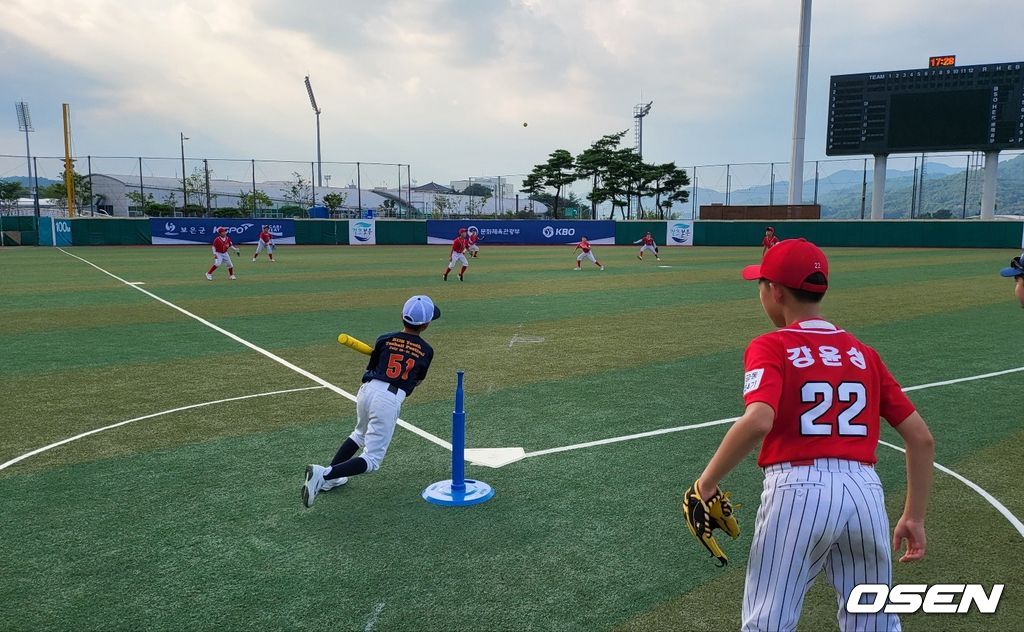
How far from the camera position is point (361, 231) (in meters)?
50.1

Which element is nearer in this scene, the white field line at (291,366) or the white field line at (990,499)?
the white field line at (990,499)

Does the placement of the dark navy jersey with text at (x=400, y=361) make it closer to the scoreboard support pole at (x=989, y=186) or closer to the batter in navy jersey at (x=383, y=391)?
the batter in navy jersey at (x=383, y=391)

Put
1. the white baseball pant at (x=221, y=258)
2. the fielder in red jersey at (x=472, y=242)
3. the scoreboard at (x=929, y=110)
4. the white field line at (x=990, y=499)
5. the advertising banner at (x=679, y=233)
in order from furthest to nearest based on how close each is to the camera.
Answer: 1. the advertising banner at (x=679, y=233)
2. the scoreboard at (x=929, y=110)
3. the fielder in red jersey at (x=472, y=242)
4. the white baseball pant at (x=221, y=258)
5. the white field line at (x=990, y=499)

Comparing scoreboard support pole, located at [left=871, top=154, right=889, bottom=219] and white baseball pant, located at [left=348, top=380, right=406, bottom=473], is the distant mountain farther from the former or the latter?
white baseball pant, located at [left=348, top=380, right=406, bottom=473]

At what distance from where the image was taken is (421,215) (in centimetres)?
6925

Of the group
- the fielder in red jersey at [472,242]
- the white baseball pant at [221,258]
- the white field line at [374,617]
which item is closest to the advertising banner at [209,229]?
the fielder in red jersey at [472,242]

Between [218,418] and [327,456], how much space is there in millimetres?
1967

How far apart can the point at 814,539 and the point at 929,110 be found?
51.4m

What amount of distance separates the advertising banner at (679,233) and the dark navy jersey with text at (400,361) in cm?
4772

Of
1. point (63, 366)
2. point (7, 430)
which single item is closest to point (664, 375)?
point (7, 430)

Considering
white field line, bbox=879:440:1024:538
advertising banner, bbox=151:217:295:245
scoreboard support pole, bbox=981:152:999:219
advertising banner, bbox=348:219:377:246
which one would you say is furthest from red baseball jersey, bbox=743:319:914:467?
scoreboard support pole, bbox=981:152:999:219

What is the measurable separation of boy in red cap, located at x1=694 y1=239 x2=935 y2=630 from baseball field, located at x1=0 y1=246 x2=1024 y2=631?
132 centimetres

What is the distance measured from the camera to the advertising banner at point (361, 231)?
49938 millimetres

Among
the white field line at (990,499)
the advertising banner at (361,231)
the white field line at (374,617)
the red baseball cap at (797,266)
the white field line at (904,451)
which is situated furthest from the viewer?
the advertising banner at (361,231)
